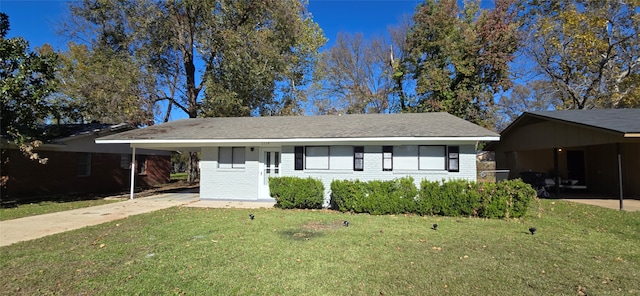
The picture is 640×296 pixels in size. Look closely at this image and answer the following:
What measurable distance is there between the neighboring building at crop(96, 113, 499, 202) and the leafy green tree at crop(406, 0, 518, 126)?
932cm

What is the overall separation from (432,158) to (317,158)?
4.22 meters

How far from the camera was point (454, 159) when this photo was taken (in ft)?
37.4

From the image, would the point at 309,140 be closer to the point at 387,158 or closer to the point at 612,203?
the point at 387,158

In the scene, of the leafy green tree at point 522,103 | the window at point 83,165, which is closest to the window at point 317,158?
the window at point 83,165

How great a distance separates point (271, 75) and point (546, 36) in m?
18.9

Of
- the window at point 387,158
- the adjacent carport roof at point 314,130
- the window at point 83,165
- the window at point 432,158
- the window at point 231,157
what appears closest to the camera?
the adjacent carport roof at point 314,130

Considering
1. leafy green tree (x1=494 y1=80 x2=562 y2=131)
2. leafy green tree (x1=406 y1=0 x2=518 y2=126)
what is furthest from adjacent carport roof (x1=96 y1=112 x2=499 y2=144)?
leafy green tree (x1=494 y1=80 x2=562 y2=131)

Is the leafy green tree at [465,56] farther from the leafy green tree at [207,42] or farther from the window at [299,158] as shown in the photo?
the window at [299,158]

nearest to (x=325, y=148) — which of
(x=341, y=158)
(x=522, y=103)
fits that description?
(x=341, y=158)

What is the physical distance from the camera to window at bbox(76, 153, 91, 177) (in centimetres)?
1705

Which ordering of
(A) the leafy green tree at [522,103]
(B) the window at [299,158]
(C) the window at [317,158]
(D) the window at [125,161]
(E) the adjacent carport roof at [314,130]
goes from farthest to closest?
(A) the leafy green tree at [522,103], (D) the window at [125,161], (B) the window at [299,158], (C) the window at [317,158], (E) the adjacent carport roof at [314,130]

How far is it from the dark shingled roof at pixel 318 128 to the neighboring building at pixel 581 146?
416cm

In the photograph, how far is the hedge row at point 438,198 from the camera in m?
9.14

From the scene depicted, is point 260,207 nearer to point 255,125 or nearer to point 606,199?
point 255,125
